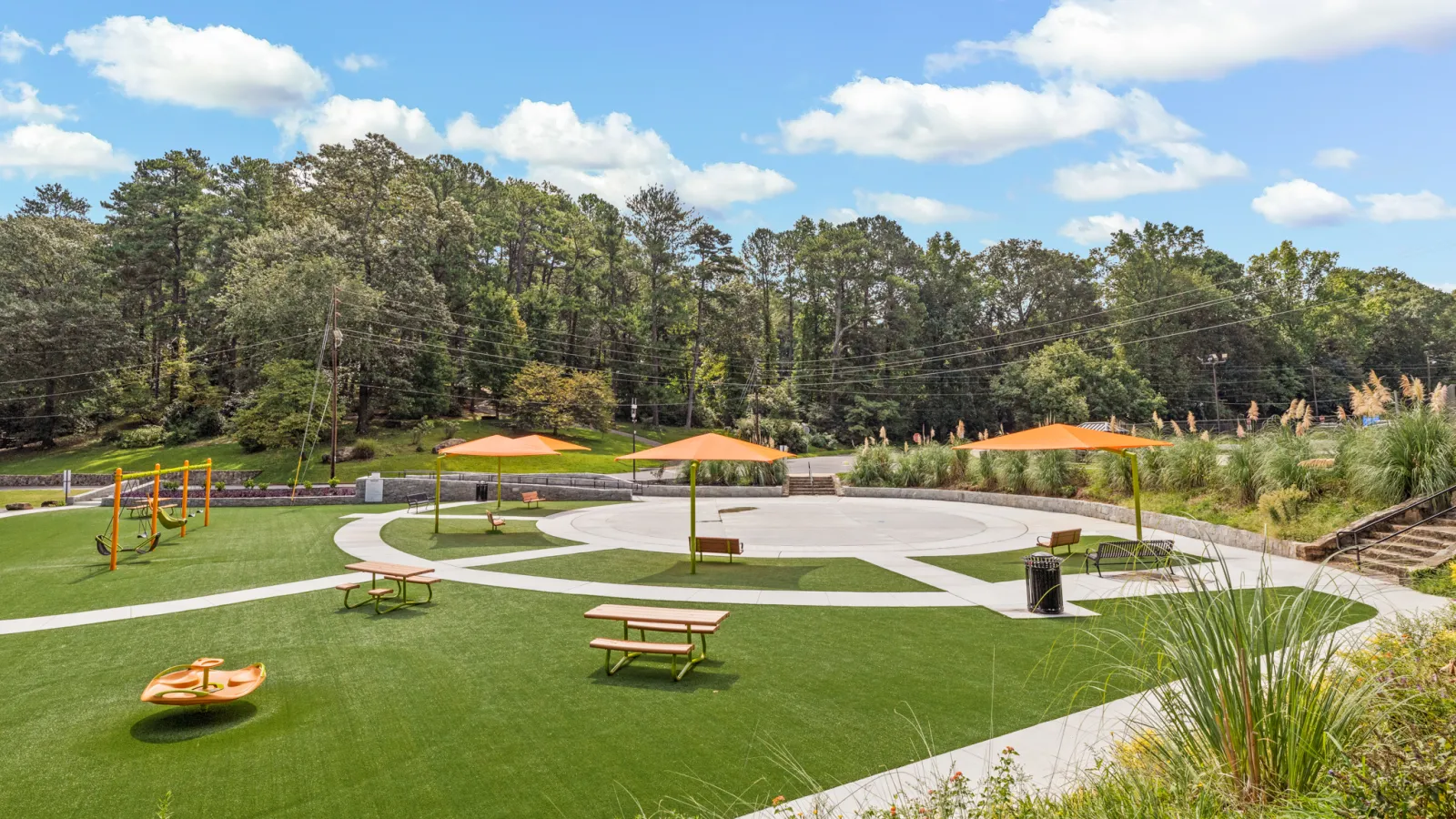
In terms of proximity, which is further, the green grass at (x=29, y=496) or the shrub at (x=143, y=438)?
the shrub at (x=143, y=438)

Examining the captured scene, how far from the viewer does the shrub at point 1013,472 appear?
24403 mm

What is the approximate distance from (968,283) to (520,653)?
2937 inches

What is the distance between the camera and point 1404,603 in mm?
9945

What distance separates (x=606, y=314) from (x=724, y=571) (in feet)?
177

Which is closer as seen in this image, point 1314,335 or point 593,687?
point 593,687

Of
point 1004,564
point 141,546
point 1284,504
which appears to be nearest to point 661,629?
point 1004,564

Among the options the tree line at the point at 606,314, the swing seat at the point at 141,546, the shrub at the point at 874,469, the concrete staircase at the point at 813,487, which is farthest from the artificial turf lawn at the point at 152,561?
the tree line at the point at 606,314

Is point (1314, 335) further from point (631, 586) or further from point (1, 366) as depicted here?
point (1, 366)

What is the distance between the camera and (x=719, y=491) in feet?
95.6

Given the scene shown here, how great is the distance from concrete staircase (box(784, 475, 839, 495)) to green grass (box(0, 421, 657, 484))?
45.4ft

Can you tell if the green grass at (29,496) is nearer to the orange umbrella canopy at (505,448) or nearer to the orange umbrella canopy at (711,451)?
the orange umbrella canopy at (505,448)

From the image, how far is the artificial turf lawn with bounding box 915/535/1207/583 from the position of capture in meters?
12.6

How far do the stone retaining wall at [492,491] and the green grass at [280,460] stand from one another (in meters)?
10.2

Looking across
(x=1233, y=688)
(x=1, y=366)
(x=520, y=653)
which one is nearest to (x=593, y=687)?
(x=520, y=653)
